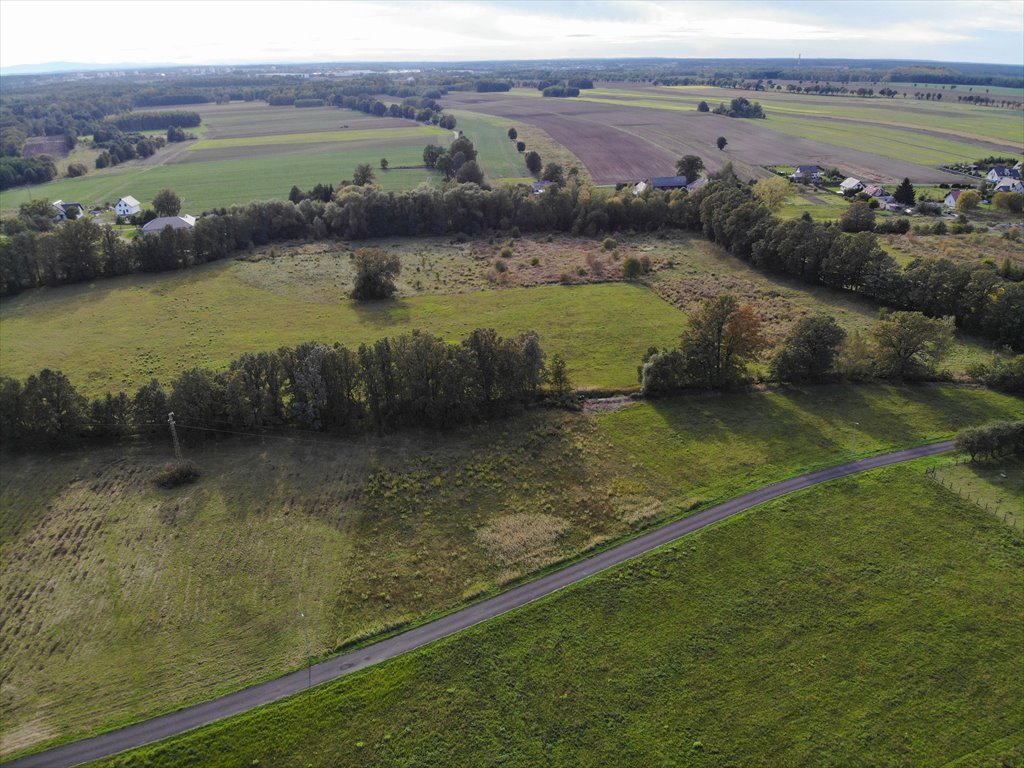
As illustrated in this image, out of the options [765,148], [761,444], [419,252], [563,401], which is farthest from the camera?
[765,148]

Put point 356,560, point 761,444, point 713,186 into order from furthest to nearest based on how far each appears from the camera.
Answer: point 713,186
point 761,444
point 356,560

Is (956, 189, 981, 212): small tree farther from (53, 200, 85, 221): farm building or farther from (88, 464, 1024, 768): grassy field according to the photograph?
(53, 200, 85, 221): farm building

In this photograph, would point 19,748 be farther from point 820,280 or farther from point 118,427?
point 820,280

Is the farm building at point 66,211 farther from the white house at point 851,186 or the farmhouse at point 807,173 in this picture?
the white house at point 851,186

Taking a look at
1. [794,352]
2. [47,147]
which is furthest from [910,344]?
[47,147]

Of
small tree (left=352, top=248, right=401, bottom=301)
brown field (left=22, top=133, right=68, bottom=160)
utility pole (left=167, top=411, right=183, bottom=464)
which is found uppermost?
brown field (left=22, top=133, right=68, bottom=160)

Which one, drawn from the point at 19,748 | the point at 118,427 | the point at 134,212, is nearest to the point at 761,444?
the point at 19,748

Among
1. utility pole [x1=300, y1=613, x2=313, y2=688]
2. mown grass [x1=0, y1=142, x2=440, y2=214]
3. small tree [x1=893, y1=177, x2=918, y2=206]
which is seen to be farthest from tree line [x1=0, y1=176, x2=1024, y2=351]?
utility pole [x1=300, y1=613, x2=313, y2=688]
